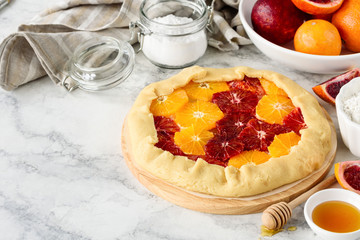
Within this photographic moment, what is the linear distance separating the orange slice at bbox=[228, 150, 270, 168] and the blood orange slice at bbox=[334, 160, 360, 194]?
342mm

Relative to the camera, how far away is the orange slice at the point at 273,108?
2604 millimetres

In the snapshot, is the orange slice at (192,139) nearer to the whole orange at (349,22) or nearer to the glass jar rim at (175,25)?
the glass jar rim at (175,25)

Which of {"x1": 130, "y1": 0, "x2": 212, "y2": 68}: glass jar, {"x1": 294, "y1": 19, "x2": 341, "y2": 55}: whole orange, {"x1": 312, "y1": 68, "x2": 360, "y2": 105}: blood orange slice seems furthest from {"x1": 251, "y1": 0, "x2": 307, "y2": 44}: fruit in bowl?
{"x1": 312, "y1": 68, "x2": 360, "y2": 105}: blood orange slice

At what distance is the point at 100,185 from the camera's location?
245 cm

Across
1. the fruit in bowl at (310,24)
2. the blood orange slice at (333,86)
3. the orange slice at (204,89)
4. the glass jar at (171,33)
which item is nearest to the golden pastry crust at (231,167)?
the blood orange slice at (333,86)

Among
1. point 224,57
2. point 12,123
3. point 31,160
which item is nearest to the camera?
point 31,160

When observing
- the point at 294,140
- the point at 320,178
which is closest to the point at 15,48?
the point at 294,140

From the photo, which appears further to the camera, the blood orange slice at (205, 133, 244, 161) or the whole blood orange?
the whole blood orange

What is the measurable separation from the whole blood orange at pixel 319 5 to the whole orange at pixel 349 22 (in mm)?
46

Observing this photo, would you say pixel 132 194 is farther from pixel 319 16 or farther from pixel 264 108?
pixel 319 16

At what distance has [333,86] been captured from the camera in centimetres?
280

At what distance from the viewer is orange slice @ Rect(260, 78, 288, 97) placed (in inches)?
109

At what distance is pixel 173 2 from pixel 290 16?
80 cm

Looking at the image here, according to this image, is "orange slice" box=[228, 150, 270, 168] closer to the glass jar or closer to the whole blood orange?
the glass jar
